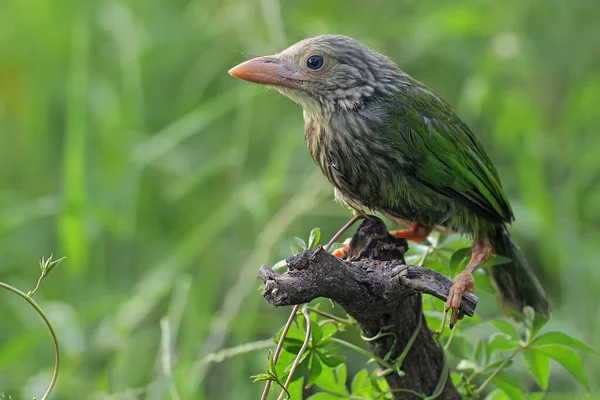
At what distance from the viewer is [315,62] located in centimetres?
310

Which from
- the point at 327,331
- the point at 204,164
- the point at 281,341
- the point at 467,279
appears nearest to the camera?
the point at 281,341

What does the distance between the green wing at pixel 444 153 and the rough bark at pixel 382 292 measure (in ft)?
1.09

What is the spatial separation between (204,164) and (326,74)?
2.96 metres

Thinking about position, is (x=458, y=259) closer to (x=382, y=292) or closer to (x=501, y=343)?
(x=501, y=343)

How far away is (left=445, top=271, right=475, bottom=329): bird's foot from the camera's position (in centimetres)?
244

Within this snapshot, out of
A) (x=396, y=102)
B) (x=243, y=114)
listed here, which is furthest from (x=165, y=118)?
(x=396, y=102)

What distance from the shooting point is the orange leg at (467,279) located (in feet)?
8.04

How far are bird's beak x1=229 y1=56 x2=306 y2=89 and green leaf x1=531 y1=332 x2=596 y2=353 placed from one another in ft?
3.55

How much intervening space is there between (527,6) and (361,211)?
370 cm

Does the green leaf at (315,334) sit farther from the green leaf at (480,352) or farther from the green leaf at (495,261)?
the green leaf at (495,261)

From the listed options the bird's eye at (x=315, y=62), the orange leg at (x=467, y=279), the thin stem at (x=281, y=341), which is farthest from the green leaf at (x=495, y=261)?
the bird's eye at (x=315, y=62)

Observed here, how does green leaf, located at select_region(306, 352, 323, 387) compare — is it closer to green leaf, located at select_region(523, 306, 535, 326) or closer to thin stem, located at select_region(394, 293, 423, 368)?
thin stem, located at select_region(394, 293, 423, 368)

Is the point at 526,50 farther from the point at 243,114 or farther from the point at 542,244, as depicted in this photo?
the point at 243,114

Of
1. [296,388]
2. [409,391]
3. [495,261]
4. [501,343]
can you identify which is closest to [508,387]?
[501,343]
